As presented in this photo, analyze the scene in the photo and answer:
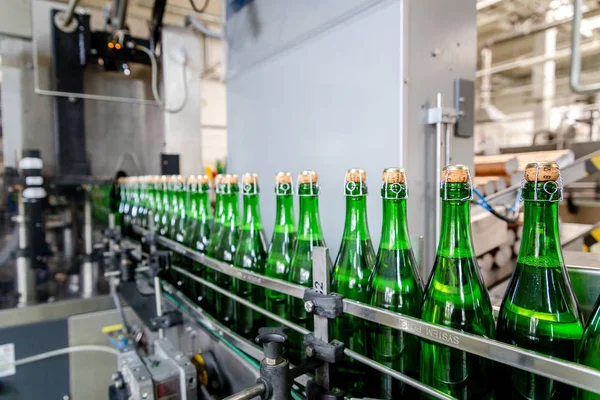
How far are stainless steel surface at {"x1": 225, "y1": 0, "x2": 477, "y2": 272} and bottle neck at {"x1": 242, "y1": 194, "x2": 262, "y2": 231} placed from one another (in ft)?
0.46

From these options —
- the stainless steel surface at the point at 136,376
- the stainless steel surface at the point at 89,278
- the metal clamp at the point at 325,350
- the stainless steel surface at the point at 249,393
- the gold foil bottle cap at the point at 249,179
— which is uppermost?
the gold foil bottle cap at the point at 249,179

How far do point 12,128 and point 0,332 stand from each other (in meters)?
0.88

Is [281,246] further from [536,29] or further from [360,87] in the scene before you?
[536,29]

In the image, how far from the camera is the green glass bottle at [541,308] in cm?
35

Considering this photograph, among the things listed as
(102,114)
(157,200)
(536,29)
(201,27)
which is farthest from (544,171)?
(536,29)

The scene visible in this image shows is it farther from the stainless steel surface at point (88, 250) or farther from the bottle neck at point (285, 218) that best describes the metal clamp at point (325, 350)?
the stainless steel surface at point (88, 250)

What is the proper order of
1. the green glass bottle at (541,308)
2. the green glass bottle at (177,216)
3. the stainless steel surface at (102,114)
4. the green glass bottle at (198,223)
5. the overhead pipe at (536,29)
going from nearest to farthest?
1. the green glass bottle at (541,308)
2. the green glass bottle at (198,223)
3. the green glass bottle at (177,216)
4. the stainless steel surface at (102,114)
5. the overhead pipe at (536,29)

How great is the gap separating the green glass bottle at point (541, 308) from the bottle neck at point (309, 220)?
0.31 metres

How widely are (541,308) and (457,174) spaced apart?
0.17 metres

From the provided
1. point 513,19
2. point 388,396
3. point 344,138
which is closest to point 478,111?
point 513,19

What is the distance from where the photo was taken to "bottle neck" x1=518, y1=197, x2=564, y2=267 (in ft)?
1.14

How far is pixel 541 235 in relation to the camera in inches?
14.1

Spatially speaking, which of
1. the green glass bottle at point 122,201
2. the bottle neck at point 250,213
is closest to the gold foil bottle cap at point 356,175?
the bottle neck at point 250,213

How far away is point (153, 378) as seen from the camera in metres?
0.64
